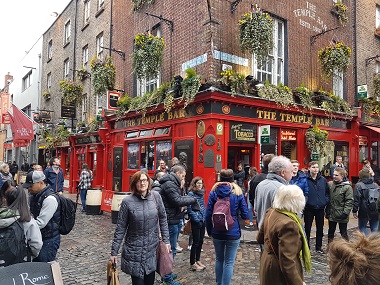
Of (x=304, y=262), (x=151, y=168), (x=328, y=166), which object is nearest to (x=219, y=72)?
(x=151, y=168)

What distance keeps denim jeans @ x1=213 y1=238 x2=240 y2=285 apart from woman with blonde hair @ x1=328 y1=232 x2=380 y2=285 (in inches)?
119

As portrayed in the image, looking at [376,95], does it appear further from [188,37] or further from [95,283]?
[95,283]

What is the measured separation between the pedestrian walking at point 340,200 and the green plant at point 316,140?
5414 millimetres

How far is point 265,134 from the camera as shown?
10375 mm

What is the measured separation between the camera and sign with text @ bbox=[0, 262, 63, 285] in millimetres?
2604

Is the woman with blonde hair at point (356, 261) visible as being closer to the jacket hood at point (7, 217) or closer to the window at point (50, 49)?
the jacket hood at point (7, 217)

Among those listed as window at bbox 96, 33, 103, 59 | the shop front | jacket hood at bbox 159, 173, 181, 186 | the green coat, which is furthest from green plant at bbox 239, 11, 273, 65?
window at bbox 96, 33, 103, 59

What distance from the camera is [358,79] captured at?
15023mm

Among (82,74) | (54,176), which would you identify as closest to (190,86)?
(54,176)

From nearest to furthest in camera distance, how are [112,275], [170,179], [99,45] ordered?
[112,275]
[170,179]
[99,45]

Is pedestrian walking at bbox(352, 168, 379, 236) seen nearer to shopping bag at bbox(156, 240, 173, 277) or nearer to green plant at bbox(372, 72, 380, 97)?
shopping bag at bbox(156, 240, 173, 277)

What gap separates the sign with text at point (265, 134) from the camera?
1027 cm

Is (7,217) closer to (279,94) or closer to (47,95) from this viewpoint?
(279,94)

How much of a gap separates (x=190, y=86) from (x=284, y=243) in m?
7.76
